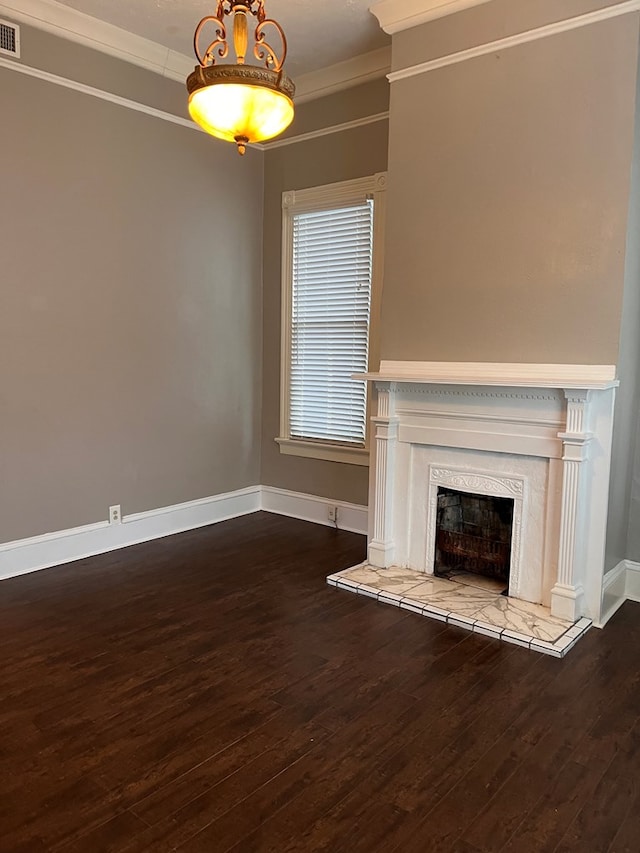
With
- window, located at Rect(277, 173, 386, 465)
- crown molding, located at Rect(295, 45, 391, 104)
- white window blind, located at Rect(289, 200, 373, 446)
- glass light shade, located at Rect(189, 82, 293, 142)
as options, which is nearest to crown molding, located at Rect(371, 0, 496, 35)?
crown molding, located at Rect(295, 45, 391, 104)

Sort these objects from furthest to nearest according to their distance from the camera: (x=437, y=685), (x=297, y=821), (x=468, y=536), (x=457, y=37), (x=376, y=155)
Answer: (x=376, y=155) < (x=468, y=536) < (x=457, y=37) < (x=437, y=685) < (x=297, y=821)

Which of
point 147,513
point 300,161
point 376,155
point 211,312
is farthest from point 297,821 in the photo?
point 300,161

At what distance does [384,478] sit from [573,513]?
1171 mm

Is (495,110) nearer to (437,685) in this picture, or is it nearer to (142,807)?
(437,685)

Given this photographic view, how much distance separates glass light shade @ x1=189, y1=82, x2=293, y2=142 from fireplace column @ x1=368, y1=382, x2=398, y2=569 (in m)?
1.82

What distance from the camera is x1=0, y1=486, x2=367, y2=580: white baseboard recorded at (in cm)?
396

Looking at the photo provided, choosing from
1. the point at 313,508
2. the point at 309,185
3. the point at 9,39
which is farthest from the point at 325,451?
the point at 9,39

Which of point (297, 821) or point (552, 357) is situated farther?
point (552, 357)

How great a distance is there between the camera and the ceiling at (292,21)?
378 centimetres

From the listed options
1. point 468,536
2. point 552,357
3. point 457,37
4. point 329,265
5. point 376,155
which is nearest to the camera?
point 552,357

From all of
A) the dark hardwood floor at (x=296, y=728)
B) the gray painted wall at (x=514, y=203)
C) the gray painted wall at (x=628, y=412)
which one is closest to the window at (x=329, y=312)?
the gray painted wall at (x=514, y=203)

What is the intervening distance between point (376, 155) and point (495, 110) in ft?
4.12

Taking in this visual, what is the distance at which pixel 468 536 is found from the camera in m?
3.82

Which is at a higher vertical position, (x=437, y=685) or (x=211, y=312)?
(x=211, y=312)
